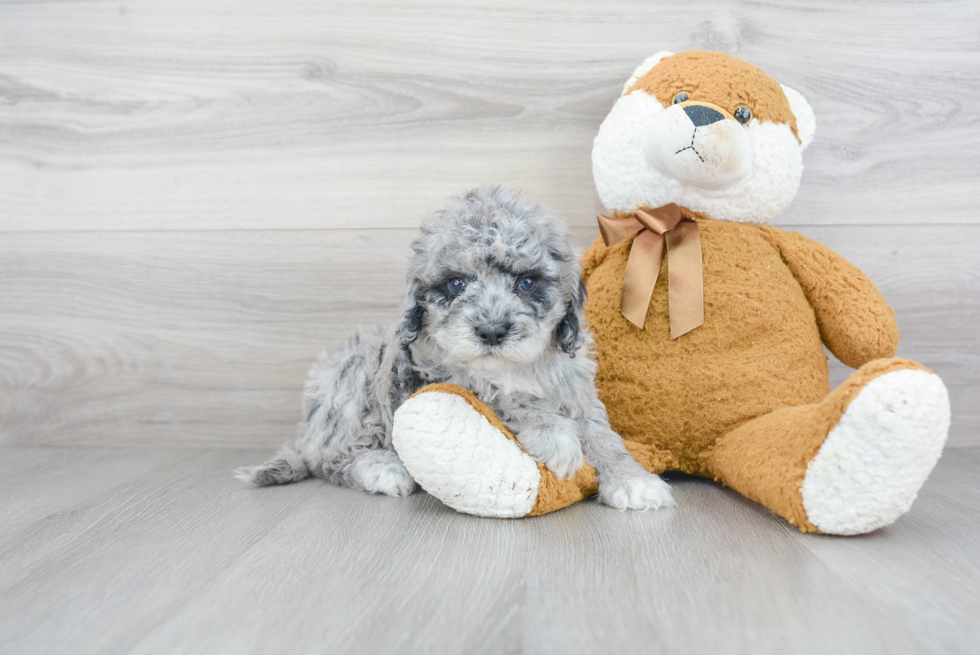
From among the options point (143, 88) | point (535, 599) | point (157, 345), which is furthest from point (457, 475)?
point (143, 88)

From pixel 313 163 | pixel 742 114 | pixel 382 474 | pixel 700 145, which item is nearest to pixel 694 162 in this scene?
pixel 700 145

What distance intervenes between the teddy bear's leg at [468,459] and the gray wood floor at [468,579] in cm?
5

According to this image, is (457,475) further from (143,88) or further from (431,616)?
(143,88)

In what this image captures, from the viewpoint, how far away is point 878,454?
1168 mm

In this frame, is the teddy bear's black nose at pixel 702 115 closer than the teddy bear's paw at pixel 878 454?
No

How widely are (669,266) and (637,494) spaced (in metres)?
0.55

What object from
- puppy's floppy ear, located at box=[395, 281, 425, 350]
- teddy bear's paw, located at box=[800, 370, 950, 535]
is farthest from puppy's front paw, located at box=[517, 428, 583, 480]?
teddy bear's paw, located at box=[800, 370, 950, 535]

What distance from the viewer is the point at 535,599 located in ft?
3.46

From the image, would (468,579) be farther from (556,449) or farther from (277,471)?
(277,471)

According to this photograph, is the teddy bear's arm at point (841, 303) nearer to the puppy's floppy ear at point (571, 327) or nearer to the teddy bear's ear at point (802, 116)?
the teddy bear's ear at point (802, 116)

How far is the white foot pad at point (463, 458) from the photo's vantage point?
4.42 ft

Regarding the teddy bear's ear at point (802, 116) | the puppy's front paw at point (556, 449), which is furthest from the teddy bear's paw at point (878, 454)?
the teddy bear's ear at point (802, 116)

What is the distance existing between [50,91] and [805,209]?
2424 mm

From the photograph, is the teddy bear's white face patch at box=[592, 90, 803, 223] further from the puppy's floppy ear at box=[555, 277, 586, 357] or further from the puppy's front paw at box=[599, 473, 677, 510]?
the puppy's front paw at box=[599, 473, 677, 510]
